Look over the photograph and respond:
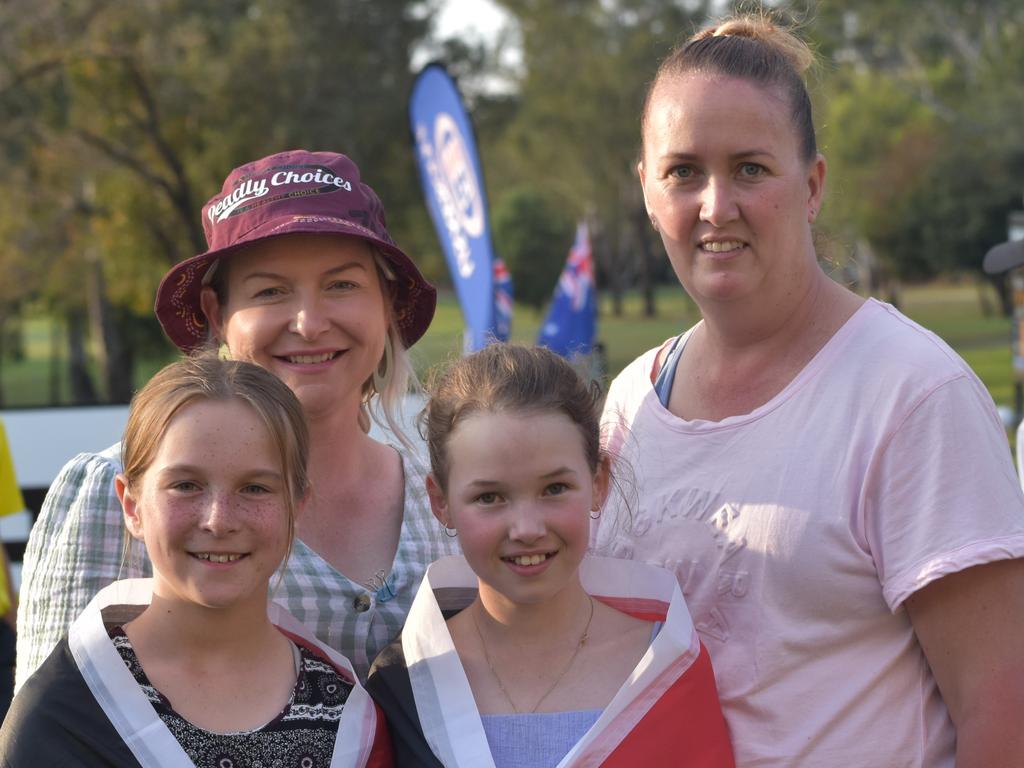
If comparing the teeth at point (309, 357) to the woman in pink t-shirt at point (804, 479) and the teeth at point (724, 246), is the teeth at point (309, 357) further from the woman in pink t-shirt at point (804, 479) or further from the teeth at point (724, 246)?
the teeth at point (724, 246)

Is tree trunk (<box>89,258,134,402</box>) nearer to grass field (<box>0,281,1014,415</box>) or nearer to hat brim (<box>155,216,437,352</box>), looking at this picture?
grass field (<box>0,281,1014,415</box>)

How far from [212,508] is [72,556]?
14.6 inches

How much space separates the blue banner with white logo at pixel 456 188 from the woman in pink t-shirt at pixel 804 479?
259 inches

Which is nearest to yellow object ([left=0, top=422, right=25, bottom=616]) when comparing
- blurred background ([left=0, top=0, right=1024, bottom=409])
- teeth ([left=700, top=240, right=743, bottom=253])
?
blurred background ([left=0, top=0, right=1024, bottom=409])

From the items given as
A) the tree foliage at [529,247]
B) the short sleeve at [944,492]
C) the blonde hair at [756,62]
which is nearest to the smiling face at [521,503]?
the short sleeve at [944,492]

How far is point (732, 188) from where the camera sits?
7.62 feet

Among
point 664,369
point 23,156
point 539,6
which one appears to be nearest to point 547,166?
point 539,6

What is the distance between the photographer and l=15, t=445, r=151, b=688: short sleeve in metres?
2.38

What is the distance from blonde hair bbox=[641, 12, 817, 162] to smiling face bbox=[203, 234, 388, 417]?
27.5 inches

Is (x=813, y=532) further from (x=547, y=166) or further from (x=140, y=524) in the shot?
(x=547, y=166)

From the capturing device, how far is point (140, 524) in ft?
7.45

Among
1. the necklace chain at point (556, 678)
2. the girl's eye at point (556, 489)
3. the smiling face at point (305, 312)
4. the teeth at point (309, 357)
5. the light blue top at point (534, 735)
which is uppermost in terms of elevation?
the smiling face at point (305, 312)

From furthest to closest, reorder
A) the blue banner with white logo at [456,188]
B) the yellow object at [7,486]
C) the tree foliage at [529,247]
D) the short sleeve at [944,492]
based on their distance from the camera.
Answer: the tree foliage at [529,247], the blue banner with white logo at [456,188], the yellow object at [7,486], the short sleeve at [944,492]

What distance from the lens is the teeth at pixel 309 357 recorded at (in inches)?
103
